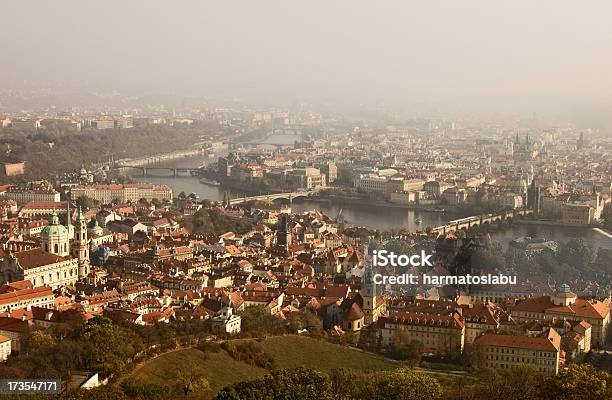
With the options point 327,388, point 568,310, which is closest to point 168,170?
point 568,310

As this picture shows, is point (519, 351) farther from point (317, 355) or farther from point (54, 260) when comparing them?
point (54, 260)

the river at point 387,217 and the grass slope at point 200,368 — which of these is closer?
the grass slope at point 200,368

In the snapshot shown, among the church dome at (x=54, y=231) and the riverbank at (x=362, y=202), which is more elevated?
the church dome at (x=54, y=231)

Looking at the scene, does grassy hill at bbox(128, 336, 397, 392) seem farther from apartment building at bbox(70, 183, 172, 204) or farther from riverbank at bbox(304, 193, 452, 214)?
riverbank at bbox(304, 193, 452, 214)

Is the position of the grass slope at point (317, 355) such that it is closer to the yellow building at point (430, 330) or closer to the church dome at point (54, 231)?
the yellow building at point (430, 330)

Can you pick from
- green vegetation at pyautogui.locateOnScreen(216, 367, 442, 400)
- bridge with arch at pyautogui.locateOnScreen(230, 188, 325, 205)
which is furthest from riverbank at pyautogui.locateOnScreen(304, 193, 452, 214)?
green vegetation at pyautogui.locateOnScreen(216, 367, 442, 400)

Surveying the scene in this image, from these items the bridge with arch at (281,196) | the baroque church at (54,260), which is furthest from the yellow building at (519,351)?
the bridge with arch at (281,196)
